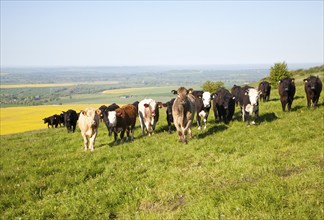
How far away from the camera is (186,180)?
9.58 meters

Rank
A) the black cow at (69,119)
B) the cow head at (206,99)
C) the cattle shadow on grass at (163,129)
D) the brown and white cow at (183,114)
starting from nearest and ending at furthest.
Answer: the brown and white cow at (183,114), the cow head at (206,99), the cattle shadow on grass at (163,129), the black cow at (69,119)

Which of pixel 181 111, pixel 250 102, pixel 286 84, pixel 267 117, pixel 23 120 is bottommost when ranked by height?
pixel 23 120

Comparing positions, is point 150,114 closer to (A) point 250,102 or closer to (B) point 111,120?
(B) point 111,120

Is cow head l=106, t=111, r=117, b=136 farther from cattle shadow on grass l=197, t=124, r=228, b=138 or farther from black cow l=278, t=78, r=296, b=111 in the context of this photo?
black cow l=278, t=78, r=296, b=111

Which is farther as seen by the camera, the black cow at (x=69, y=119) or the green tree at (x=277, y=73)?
the green tree at (x=277, y=73)

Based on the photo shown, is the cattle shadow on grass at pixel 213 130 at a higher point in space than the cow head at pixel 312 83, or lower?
lower

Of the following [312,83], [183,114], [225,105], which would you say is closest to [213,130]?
[225,105]

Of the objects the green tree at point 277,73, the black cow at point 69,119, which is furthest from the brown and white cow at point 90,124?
the green tree at point 277,73

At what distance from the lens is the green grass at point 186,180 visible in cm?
713

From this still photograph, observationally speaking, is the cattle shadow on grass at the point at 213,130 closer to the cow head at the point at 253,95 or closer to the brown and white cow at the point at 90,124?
the cow head at the point at 253,95

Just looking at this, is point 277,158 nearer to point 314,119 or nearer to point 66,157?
point 314,119

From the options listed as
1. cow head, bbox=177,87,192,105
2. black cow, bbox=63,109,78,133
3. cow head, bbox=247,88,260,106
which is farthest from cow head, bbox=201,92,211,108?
black cow, bbox=63,109,78,133

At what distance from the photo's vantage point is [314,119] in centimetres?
1675

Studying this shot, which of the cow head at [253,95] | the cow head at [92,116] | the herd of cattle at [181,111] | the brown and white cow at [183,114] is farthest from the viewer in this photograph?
the cow head at [253,95]
